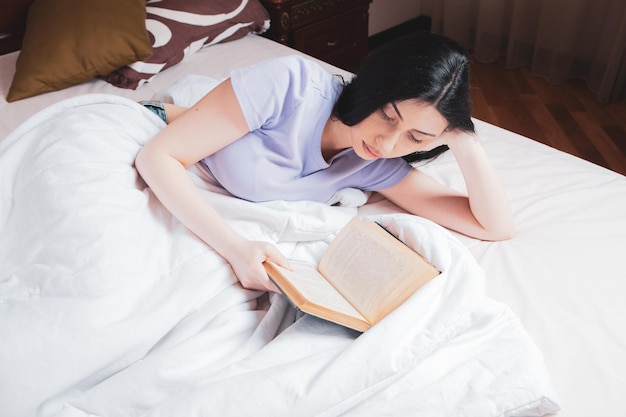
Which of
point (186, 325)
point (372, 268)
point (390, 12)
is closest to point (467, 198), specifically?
point (372, 268)

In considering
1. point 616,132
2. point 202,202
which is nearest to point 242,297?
point 202,202

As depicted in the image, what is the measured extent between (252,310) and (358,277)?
0.18 metres

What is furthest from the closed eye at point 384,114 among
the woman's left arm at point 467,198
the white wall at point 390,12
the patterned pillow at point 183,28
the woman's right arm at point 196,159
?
→ the white wall at point 390,12

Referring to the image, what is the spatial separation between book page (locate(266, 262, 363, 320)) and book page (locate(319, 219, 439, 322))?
0.02m

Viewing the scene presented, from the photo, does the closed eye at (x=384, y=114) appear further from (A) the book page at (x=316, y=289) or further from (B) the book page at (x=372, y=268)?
(A) the book page at (x=316, y=289)

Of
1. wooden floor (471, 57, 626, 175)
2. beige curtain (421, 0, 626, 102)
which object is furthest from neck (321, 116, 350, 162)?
beige curtain (421, 0, 626, 102)

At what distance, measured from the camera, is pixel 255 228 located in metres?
1.07

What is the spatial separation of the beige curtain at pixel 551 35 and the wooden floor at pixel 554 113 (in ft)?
0.23

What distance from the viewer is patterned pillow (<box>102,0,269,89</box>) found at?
1765 millimetres

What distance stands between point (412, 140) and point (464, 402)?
1.47ft

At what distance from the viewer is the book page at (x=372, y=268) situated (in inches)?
34.6

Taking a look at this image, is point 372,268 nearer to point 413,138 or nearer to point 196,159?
point 413,138

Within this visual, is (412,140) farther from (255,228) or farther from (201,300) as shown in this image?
(201,300)

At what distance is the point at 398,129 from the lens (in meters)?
0.98
